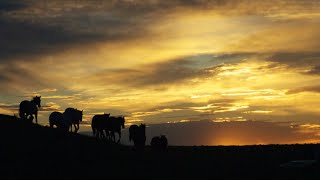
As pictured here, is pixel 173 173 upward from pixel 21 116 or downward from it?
downward

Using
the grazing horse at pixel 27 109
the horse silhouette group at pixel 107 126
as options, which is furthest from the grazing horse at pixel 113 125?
the grazing horse at pixel 27 109

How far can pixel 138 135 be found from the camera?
5644 cm

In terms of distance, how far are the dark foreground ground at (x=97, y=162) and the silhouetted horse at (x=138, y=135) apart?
27.5 feet

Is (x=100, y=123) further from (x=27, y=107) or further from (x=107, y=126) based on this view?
(x=27, y=107)

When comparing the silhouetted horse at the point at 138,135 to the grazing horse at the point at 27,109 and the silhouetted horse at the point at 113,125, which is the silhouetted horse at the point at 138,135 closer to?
the silhouetted horse at the point at 113,125

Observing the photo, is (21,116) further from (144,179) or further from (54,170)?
(144,179)

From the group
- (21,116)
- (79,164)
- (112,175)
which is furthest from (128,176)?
(21,116)

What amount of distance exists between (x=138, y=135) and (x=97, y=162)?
1691cm

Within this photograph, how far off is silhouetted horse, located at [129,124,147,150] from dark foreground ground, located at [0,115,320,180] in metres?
8.40

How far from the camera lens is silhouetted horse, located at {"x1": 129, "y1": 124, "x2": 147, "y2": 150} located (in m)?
56.3

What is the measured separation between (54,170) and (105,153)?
7252 mm

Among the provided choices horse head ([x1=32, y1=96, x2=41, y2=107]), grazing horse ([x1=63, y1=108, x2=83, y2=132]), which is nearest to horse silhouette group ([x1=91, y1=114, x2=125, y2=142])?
grazing horse ([x1=63, y1=108, x2=83, y2=132])

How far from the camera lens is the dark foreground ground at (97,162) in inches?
1421

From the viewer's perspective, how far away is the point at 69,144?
144 feet
